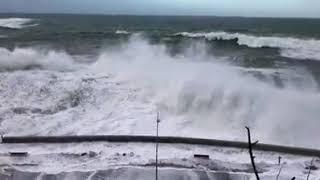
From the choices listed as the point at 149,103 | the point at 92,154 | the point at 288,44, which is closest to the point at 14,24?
the point at 288,44

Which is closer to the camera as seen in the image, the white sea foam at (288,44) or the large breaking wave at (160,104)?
the large breaking wave at (160,104)

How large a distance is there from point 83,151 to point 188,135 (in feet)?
8.74

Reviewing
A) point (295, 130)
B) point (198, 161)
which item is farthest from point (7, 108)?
point (295, 130)

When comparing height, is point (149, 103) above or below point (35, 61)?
below

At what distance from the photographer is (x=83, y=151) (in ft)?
29.6

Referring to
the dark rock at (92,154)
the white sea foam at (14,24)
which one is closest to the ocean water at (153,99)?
the dark rock at (92,154)

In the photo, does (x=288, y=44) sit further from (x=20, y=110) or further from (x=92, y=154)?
(x=92, y=154)

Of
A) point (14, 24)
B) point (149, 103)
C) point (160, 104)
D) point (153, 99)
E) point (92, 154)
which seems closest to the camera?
point (92, 154)

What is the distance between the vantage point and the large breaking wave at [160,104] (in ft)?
35.4

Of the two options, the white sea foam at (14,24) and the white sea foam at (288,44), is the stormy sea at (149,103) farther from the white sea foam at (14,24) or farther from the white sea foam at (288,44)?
the white sea foam at (14,24)

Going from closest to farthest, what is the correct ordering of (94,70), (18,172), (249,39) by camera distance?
(18,172)
(94,70)
(249,39)

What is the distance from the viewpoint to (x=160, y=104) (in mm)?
13039

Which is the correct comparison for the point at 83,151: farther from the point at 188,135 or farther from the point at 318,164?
the point at 318,164

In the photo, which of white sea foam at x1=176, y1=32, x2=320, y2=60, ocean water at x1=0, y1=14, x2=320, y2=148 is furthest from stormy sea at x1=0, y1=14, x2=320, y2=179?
white sea foam at x1=176, y1=32, x2=320, y2=60
